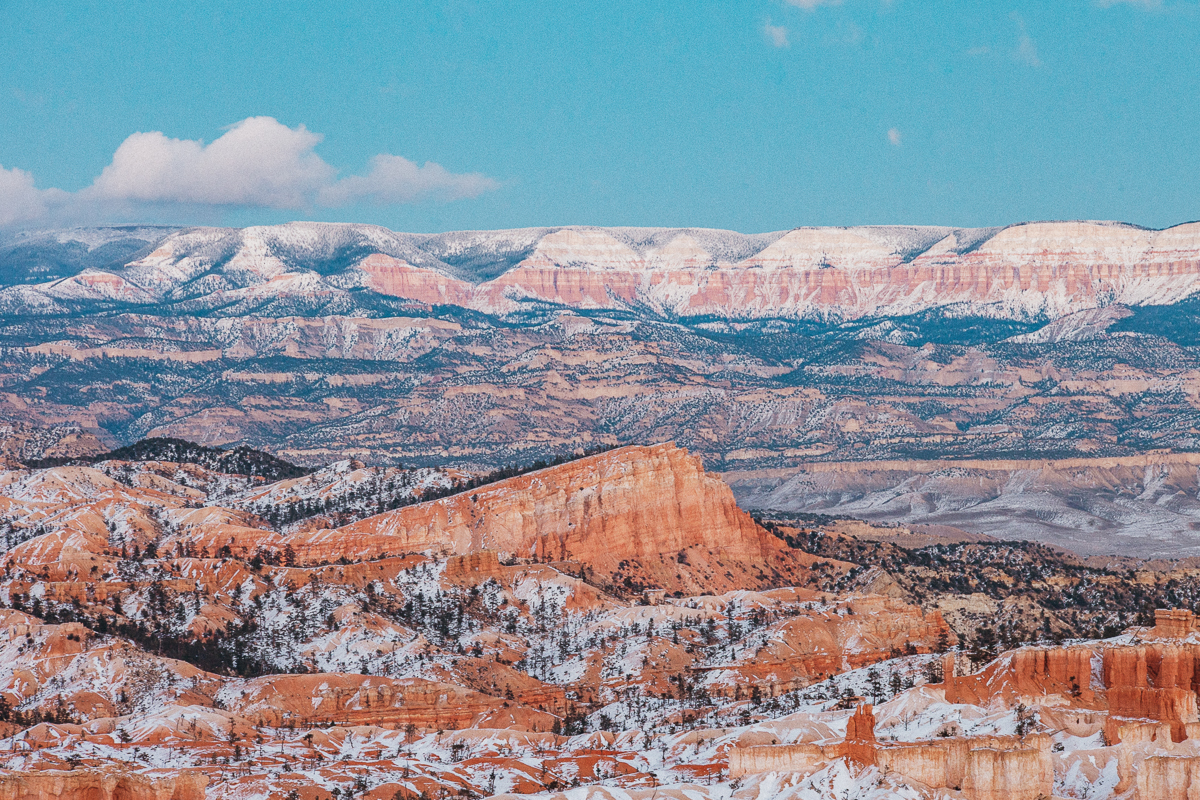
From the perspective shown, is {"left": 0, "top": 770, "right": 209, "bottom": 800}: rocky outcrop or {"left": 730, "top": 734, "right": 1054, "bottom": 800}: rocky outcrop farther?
{"left": 730, "top": 734, "right": 1054, "bottom": 800}: rocky outcrop

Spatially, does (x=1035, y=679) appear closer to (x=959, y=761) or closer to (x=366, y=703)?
(x=959, y=761)

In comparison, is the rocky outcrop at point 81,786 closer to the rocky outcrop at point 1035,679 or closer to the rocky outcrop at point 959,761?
the rocky outcrop at point 959,761

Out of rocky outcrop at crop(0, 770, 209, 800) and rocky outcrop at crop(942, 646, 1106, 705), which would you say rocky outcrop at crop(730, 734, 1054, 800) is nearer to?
rocky outcrop at crop(942, 646, 1106, 705)

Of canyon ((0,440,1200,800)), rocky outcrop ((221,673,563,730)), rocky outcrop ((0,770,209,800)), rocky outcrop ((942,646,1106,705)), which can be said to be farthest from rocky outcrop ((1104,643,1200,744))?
rocky outcrop ((0,770,209,800))

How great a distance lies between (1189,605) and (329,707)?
84.7 meters

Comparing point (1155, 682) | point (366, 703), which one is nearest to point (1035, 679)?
point (1155, 682)

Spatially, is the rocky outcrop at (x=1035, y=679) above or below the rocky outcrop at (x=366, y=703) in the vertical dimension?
above

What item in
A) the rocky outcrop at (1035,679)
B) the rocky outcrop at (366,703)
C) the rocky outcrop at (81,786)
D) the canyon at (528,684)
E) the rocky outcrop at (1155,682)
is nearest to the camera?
the rocky outcrop at (81,786)

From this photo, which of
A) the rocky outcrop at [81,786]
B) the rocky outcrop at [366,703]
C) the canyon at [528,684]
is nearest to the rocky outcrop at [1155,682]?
the canyon at [528,684]

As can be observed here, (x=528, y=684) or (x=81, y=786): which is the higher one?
(x=81, y=786)

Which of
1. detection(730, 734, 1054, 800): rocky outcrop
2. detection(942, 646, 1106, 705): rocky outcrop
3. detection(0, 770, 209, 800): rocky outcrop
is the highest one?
detection(942, 646, 1106, 705): rocky outcrop

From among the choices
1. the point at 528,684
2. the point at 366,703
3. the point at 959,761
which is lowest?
the point at 528,684

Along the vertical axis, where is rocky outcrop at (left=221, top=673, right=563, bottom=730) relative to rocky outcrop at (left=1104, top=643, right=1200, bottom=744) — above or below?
below

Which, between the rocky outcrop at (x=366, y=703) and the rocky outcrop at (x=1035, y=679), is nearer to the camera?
the rocky outcrop at (x=1035, y=679)
